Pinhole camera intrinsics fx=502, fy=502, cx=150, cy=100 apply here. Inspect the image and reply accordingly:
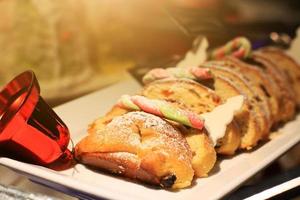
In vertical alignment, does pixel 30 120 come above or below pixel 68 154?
above

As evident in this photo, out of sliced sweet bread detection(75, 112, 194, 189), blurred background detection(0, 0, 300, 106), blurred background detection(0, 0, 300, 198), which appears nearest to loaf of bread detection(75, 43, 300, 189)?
sliced sweet bread detection(75, 112, 194, 189)

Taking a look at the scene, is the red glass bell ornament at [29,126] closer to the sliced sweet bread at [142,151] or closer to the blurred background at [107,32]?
the sliced sweet bread at [142,151]

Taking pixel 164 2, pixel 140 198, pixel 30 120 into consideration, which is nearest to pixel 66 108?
pixel 30 120

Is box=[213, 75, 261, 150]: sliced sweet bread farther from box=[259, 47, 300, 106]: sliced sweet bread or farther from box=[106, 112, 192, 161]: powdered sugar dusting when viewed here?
box=[259, 47, 300, 106]: sliced sweet bread

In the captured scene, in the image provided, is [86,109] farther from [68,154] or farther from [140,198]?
[140,198]

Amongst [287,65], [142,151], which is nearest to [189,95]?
[142,151]

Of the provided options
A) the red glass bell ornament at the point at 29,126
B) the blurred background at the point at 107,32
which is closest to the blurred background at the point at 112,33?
the blurred background at the point at 107,32

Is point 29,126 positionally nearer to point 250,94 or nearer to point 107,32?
point 250,94

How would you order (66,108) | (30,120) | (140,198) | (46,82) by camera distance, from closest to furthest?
(140,198) → (30,120) → (66,108) → (46,82)
